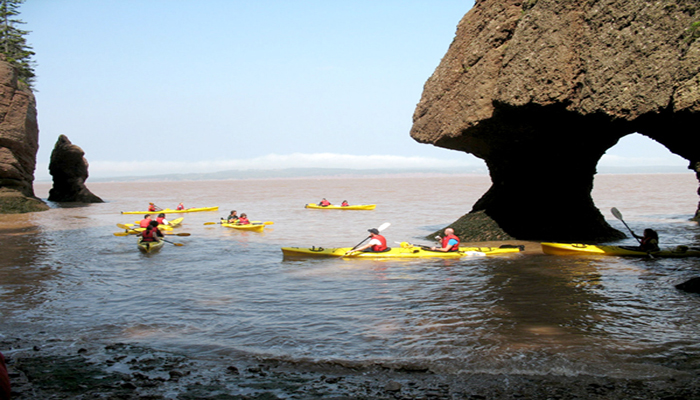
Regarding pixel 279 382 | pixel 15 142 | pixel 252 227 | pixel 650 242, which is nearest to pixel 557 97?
pixel 650 242

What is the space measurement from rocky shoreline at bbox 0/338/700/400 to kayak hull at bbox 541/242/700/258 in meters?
10.1

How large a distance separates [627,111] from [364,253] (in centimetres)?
811

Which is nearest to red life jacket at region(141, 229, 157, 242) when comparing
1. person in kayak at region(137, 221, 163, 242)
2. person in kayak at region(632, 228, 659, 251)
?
person in kayak at region(137, 221, 163, 242)

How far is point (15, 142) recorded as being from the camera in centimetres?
3334

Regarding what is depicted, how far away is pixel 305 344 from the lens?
770cm

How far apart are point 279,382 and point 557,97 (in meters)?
10.8

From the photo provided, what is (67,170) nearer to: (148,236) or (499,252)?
(148,236)

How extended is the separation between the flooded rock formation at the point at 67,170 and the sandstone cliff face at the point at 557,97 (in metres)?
39.7

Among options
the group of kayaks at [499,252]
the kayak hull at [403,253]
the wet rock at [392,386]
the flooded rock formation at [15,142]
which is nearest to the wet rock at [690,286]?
the group of kayaks at [499,252]

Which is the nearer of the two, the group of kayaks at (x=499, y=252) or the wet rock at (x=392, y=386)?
the wet rock at (x=392, y=386)

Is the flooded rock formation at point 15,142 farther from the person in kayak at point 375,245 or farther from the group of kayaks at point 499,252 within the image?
the person in kayak at point 375,245

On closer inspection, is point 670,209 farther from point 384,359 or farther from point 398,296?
point 384,359

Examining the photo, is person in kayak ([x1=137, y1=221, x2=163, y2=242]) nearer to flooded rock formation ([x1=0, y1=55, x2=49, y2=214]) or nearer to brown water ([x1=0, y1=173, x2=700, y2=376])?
brown water ([x1=0, y1=173, x2=700, y2=376])

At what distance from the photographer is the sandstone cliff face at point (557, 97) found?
1243 centimetres
